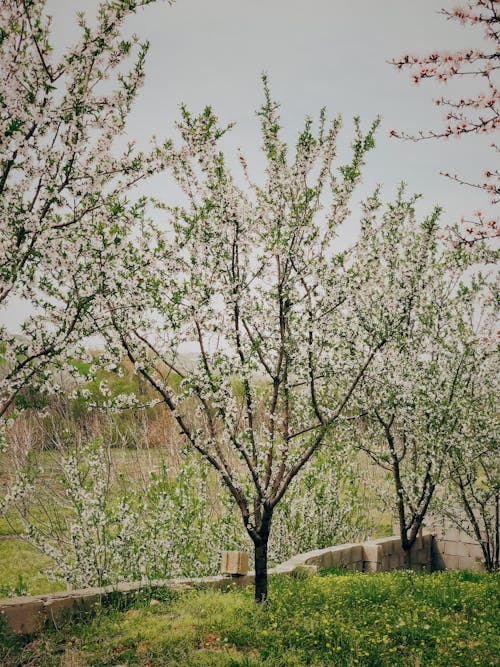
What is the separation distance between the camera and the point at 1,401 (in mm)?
4566

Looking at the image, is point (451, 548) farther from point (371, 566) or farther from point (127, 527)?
point (127, 527)

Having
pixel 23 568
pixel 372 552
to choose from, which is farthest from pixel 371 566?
pixel 23 568

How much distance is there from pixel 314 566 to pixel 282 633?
399 cm

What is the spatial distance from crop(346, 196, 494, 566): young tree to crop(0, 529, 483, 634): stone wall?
104 centimetres

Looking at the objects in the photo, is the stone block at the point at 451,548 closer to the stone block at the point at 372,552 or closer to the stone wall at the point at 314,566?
the stone wall at the point at 314,566

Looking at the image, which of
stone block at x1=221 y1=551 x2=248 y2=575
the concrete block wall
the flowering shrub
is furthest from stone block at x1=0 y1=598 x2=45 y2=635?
the concrete block wall

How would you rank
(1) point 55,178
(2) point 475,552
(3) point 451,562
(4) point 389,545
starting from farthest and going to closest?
1. (3) point 451,562
2. (2) point 475,552
3. (4) point 389,545
4. (1) point 55,178

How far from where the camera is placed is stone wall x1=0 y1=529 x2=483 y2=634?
214 inches

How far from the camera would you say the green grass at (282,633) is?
15.5 feet

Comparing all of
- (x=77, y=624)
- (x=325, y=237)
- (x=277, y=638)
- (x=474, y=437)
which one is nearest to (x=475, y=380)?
(x=474, y=437)

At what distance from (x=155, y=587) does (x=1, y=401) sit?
11.9 feet

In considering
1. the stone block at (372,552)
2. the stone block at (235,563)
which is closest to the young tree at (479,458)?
the stone block at (372,552)

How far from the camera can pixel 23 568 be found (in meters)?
13.5

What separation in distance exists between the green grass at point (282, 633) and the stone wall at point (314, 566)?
0.22m
